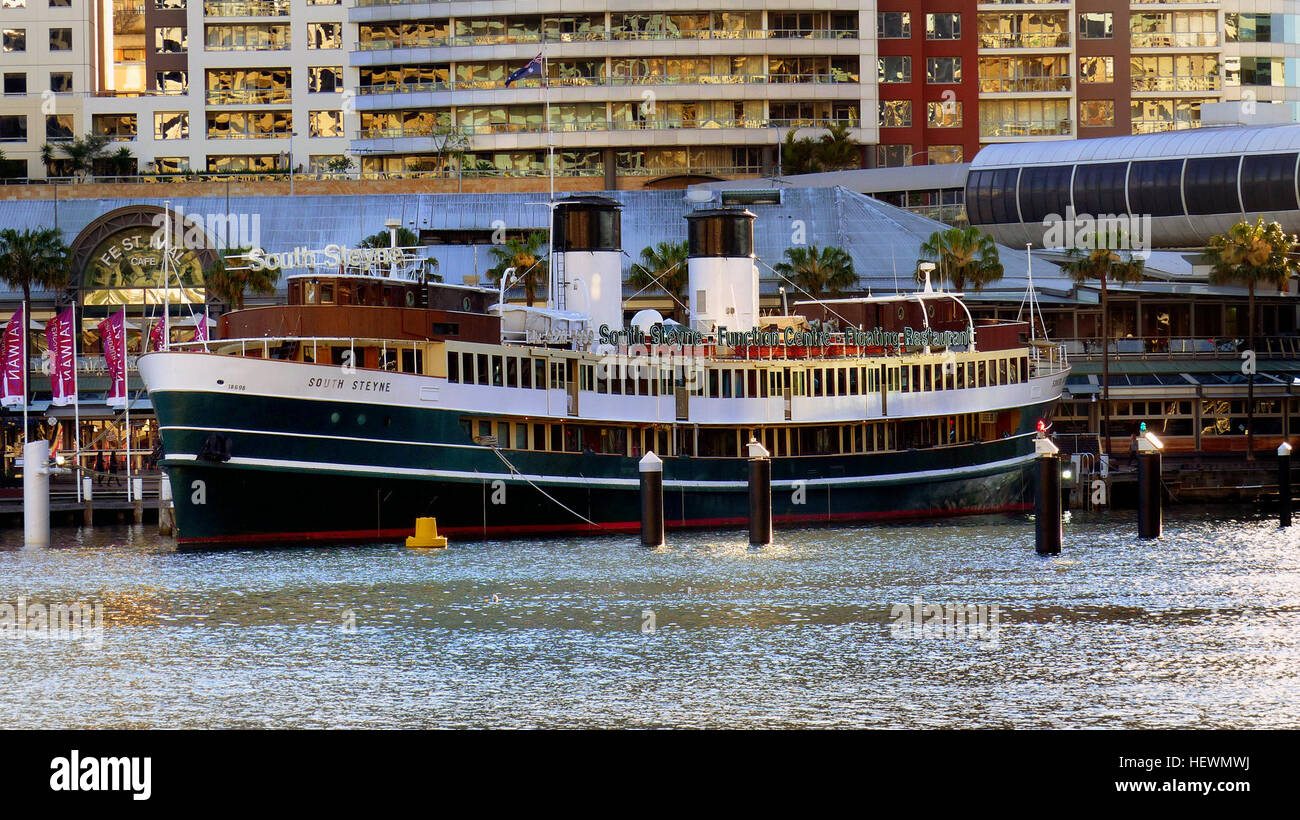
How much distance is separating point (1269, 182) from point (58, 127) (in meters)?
81.0

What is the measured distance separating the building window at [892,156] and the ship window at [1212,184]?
29486 mm

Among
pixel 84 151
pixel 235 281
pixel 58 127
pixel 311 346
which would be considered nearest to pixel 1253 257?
pixel 235 281

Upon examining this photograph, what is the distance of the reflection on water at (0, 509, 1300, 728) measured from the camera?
25.9 m

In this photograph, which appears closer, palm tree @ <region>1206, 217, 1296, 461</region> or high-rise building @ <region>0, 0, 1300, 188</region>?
palm tree @ <region>1206, 217, 1296, 461</region>

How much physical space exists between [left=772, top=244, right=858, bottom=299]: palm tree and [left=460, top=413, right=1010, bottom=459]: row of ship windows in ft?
70.2

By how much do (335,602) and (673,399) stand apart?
725 inches

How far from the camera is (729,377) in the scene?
5412cm

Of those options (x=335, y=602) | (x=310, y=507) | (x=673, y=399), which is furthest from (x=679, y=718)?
(x=673, y=399)

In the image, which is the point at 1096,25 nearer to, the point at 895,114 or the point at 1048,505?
A: the point at 895,114

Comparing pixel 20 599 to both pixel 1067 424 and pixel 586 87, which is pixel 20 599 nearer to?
pixel 1067 424

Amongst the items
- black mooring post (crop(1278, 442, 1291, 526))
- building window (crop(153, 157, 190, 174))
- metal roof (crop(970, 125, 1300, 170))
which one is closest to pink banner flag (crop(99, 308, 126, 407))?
black mooring post (crop(1278, 442, 1291, 526))

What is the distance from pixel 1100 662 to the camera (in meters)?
29.0

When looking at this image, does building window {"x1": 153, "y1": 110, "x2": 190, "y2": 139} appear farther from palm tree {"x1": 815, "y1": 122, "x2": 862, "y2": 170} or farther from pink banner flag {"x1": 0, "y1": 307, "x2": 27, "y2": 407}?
pink banner flag {"x1": 0, "y1": 307, "x2": 27, "y2": 407}

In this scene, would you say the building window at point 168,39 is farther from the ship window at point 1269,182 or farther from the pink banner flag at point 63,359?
the ship window at point 1269,182
